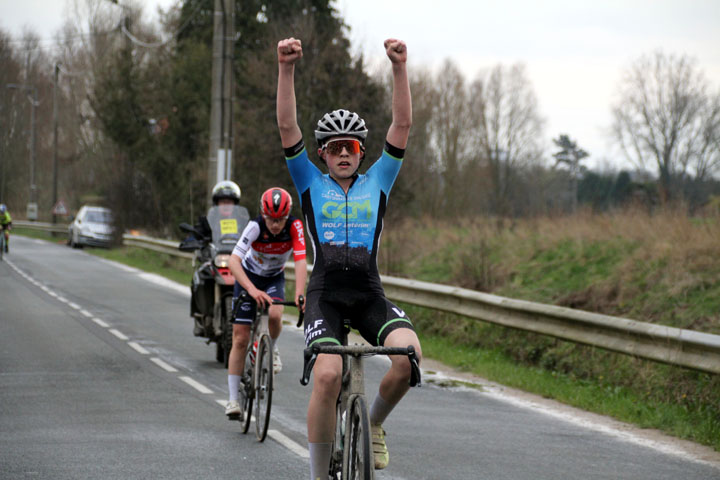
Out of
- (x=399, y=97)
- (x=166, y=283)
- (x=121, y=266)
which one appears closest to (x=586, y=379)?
(x=399, y=97)

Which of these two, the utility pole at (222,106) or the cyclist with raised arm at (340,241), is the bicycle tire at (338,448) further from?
the utility pole at (222,106)

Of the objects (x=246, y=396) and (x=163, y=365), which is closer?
(x=246, y=396)

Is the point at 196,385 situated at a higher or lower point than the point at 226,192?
lower

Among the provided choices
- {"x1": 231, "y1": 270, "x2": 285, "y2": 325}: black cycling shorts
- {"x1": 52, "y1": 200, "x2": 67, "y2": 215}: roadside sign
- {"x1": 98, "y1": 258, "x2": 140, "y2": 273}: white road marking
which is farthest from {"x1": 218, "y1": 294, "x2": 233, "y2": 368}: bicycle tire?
{"x1": 52, "y1": 200, "x2": 67, "y2": 215}: roadside sign

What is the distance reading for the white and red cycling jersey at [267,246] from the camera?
805cm

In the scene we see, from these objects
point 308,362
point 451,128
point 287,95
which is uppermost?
point 451,128

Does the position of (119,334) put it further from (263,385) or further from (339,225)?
(339,225)

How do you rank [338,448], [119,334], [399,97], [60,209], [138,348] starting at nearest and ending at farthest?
1. [338,448]
2. [399,97]
3. [138,348]
4. [119,334]
5. [60,209]

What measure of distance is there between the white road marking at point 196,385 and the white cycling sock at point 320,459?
16.6ft

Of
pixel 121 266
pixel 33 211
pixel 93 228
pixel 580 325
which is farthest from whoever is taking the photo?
pixel 33 211

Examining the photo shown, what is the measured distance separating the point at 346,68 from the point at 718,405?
20872 mm

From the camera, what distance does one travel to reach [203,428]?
7906mm

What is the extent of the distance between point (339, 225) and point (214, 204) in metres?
6.82

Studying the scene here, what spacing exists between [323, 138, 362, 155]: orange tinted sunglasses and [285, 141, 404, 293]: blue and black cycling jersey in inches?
5.3
